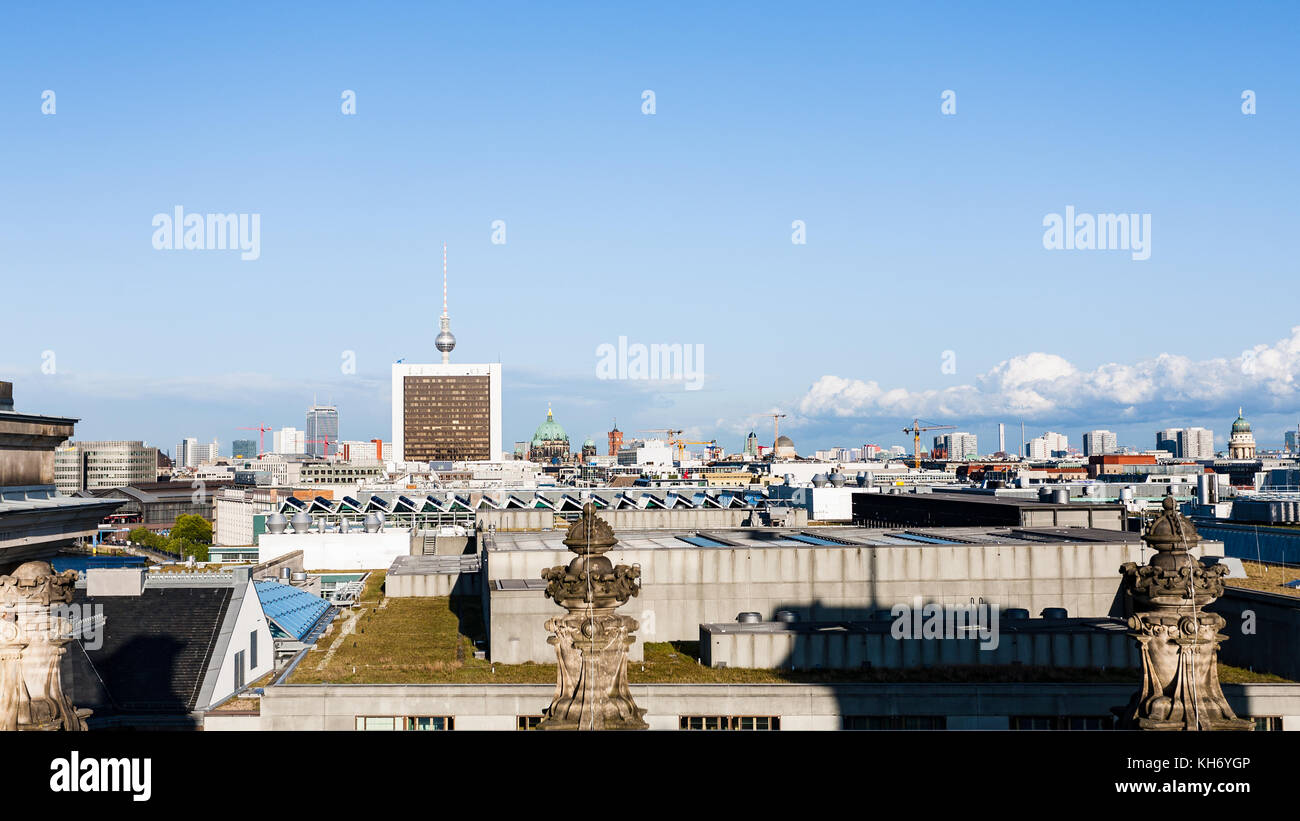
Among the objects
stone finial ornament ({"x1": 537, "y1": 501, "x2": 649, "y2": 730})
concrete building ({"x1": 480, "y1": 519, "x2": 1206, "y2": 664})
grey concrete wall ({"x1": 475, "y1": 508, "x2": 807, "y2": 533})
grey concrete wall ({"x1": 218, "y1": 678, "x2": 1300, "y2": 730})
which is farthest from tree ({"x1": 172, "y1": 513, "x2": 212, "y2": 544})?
stone finial ornament ({"x1": 537, "y1": 501, "x2": 649, "y2": 730})

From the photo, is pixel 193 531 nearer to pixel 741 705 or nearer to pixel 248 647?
pixel 248 647

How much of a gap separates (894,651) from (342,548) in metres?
71.9

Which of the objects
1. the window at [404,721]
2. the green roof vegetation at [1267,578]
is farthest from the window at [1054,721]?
the green roof vegetation at [1267,578]

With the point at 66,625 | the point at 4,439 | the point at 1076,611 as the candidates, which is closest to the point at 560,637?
the point at 66,625

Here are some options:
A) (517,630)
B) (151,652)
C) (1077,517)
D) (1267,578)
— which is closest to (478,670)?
(517,630)

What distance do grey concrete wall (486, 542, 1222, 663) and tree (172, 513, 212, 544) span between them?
→ 11873 centimetres

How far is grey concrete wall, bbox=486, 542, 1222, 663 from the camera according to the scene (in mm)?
52625

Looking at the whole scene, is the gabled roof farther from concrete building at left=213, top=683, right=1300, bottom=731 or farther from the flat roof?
the flat roof

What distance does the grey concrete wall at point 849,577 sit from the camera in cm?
5262

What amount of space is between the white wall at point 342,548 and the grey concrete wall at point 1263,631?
7324 cm

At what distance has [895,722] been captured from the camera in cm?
3350

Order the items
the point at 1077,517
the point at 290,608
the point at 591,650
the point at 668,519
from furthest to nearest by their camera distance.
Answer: the point at 668,519 < the point at 1077,517 < the point at 290,608 < the point at 591,650
